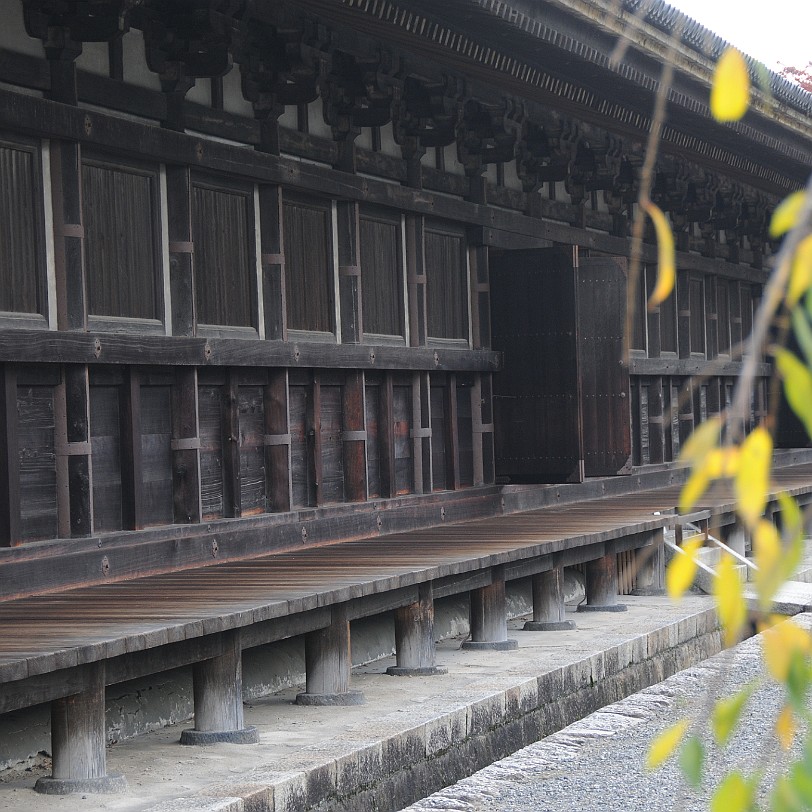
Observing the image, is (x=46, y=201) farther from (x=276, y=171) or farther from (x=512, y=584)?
(x=512, y=584)

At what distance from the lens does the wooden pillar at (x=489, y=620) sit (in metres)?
9.80

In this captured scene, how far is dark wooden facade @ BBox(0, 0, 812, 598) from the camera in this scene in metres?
7.28

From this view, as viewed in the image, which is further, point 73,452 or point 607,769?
point 73,452

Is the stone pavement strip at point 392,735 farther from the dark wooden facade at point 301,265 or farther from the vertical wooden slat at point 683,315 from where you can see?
the vertical wooden slat at point 683,315

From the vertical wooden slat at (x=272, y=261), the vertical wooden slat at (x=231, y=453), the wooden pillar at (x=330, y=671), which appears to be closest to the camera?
the wooden pillar at (x=330, y=671)

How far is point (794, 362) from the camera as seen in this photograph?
1.30m

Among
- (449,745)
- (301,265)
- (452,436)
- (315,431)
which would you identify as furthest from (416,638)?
(452,436)

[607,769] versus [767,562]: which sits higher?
[767,562]

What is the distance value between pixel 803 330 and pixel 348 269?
8.97m

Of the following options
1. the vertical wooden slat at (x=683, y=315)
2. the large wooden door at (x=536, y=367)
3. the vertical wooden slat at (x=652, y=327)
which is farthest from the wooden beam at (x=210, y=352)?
the vertical wooden slat at (x=683, y=315)

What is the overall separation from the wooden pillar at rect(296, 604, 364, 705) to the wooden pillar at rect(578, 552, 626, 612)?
4.55 meters

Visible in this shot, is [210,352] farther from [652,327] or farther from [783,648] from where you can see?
[652,327]

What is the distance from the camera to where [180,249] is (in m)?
8.26

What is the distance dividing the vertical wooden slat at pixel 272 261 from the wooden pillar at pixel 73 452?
6.40 ft
